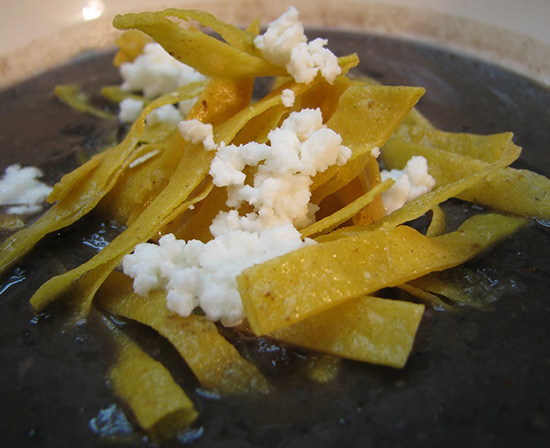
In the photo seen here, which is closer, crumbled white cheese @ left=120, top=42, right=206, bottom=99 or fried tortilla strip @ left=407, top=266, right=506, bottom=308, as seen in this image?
fried tortilla strip @ left=407, top=266, right=506, bottom=308

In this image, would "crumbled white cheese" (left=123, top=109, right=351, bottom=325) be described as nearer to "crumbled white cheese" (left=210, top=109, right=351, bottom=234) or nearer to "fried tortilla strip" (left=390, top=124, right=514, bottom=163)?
"crumbled white cheese" (left=210, top=109, right=351, bottom=234)

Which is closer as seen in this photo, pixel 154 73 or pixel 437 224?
pixel 437 224

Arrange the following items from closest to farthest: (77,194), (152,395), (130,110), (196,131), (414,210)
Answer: (152,395), (414,210), (196,131), (77,194), (130,110)

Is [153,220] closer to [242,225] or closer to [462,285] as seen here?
[242,225]

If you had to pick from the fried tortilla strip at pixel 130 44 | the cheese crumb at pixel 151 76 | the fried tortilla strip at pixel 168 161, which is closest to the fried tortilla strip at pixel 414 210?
the fried tortilla strip at pixel 168 161

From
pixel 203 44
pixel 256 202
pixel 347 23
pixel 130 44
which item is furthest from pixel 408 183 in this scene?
pixel 347 23

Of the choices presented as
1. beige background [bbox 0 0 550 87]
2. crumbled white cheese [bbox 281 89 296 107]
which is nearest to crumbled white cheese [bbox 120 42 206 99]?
beige background [bbox 0 0 550 87]

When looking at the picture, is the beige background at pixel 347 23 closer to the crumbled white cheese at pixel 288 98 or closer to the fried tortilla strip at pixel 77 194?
the fried tortilla strip at pixel 77 194
